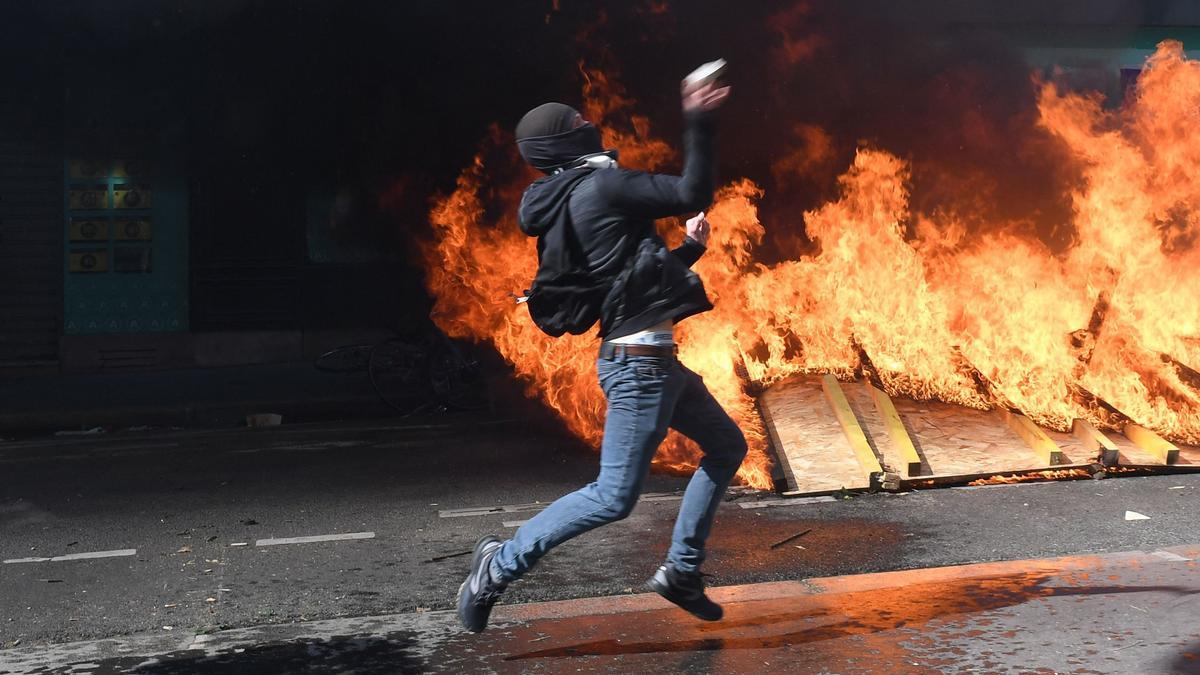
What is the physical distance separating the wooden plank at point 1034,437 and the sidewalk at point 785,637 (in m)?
1.89

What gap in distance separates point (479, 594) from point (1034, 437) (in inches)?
166

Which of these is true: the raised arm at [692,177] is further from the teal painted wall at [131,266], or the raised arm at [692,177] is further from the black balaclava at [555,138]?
the teal painted wall at [131,266]

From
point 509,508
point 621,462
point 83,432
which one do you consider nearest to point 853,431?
point 509,508

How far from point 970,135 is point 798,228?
2.46 metres

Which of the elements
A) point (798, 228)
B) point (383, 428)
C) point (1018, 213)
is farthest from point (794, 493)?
→ point (1018, 213)

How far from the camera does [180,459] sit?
8930 mm

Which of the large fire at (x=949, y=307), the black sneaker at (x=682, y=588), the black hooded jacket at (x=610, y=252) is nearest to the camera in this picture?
the black hooded jacket at (x=610, y=252)

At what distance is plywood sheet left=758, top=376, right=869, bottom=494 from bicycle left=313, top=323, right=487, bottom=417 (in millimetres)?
3960

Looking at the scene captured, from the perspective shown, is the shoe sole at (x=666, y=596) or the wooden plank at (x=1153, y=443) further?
the wooden plank at (x=1153, y=443)

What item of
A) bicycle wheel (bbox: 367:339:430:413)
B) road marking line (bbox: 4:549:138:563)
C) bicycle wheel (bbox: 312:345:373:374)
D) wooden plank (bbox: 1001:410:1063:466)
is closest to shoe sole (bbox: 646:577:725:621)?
road marking line (bbox: 4:549:138:563)

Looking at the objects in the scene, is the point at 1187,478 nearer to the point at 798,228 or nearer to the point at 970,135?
the point at 798,228

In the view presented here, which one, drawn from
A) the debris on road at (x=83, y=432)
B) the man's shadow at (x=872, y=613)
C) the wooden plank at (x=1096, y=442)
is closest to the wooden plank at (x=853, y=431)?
the wooden plank at (x=1096, y=442)

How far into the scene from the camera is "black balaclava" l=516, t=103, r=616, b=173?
13.9 ft

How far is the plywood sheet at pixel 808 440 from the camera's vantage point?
6.89m
